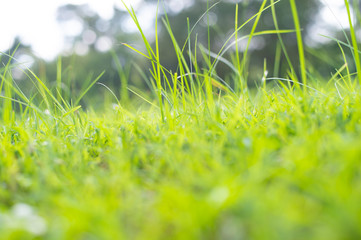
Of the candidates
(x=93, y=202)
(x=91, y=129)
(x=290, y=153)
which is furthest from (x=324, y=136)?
(x=91, y=129)

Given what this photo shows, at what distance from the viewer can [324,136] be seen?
782 mm

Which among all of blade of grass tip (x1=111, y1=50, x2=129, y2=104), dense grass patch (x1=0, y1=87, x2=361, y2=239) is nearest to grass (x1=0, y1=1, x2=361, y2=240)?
dense grass patch (x1=0, y1=87, x2=361, y2=239)

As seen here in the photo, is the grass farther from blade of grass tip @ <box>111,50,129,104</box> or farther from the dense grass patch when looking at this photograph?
blade of grass tip @ <box>111,50,129,104</box>

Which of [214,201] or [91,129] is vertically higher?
[214,201]

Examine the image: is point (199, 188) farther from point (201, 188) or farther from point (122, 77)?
point (122, 77)

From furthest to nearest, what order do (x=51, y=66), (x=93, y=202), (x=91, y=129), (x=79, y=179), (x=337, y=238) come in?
(x=51, y=66)
(x=91, y=129)
(x=79, y=179)
(x=93, y=202)
(x=337, y=238)

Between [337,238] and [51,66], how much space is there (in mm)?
21731

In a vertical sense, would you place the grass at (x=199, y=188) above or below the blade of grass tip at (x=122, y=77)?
below

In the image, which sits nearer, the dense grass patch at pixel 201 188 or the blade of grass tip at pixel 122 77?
the dense grass patch at pixel 201 188

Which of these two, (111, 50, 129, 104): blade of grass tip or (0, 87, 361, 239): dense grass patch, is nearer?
(0, 87, 361, 239): dense grass patch

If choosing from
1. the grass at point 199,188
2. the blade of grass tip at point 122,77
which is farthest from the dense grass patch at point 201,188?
the blade of grass tip at point 122,77

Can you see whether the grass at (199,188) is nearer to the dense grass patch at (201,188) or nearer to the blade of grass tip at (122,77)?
the dense grass patch at (201,188)

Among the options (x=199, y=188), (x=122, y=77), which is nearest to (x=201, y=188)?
(x=199, y=188)

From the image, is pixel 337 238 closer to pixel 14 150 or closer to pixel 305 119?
pixel 305 119
